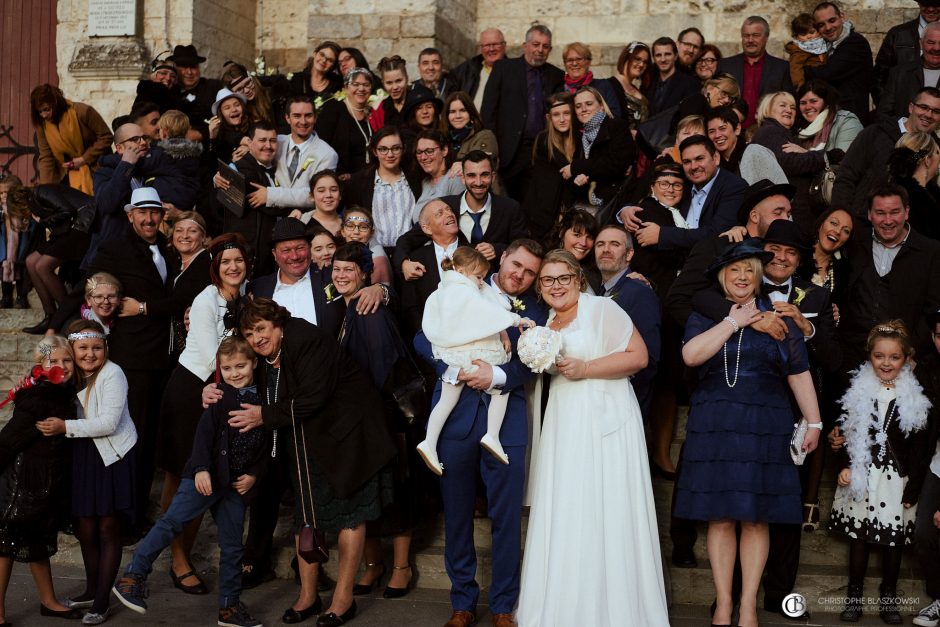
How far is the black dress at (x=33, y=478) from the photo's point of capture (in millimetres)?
5688

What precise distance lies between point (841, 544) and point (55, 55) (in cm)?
967

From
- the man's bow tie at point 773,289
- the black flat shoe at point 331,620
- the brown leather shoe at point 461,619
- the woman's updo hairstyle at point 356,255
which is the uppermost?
the woman's updo hairstyle at point 356,255

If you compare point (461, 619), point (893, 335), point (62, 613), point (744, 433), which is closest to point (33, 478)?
point (62, 613)

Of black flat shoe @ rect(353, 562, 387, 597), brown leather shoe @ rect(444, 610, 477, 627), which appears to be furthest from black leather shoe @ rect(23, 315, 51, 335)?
brown leather shoe @ rect(444, 610, 477, 627)

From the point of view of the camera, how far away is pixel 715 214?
6.75 metres

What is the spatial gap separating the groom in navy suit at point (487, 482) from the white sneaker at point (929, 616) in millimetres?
1960

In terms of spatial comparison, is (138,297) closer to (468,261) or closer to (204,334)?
(204,334)

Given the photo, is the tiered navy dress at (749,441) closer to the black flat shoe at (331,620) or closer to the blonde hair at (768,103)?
the black flat shoe at (331,620)

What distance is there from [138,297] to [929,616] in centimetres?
475

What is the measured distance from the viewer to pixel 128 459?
6016mm

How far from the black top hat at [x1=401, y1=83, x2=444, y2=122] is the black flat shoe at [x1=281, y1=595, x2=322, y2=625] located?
4.04 metres

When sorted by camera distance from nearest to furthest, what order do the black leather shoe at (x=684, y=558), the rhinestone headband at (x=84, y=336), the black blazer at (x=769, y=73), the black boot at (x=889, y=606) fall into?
the black boot at (x=889, y=606) < the rhinestone headband at (x=84, y=336) < the black leather shoe at (x=684, y=558) < the black blazer at (x=769, y=73)

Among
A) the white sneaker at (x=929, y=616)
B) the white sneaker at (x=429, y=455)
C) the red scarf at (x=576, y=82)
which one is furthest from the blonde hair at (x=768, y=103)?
the white sneaker at (x=429, y=455)

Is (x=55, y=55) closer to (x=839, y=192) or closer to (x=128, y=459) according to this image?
(x=128, y=459)
